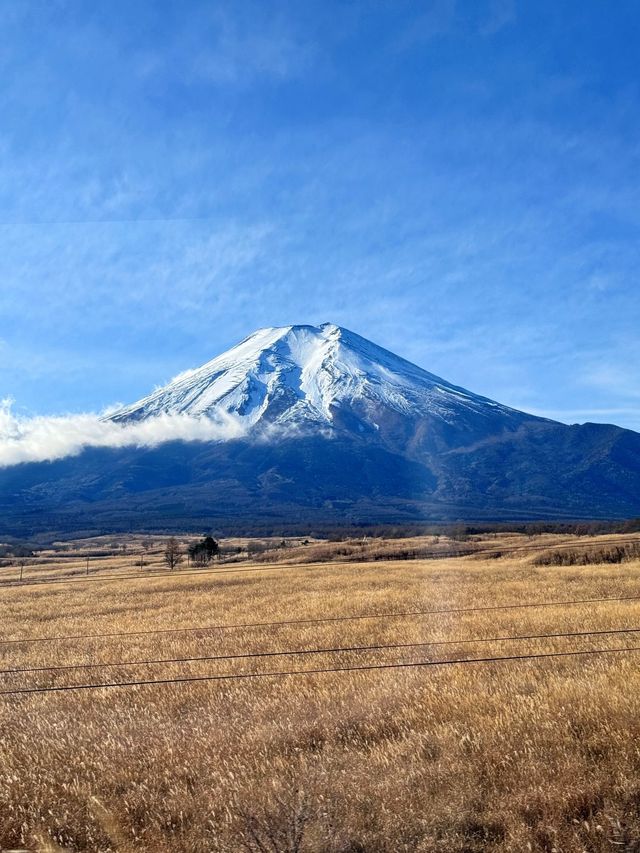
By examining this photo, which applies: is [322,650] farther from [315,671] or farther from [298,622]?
[298,622]

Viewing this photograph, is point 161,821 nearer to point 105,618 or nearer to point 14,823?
point 14,823

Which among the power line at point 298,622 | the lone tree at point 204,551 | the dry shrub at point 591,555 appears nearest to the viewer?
the power line at point 298,622

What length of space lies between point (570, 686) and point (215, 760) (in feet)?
16.6

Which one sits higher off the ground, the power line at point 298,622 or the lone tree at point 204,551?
the power line at point 298,622

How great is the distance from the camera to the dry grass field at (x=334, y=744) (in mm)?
6078

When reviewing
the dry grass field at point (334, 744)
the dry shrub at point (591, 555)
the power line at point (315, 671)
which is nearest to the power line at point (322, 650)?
the dry grass field at point (334, 744)

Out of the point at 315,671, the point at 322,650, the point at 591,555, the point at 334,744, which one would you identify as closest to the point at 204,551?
the point at 591,555

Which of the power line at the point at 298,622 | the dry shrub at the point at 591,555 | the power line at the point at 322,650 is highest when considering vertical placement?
the power line at the point at 322,650

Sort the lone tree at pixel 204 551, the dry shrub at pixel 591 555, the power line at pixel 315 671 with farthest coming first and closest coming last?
the lone tree at pixel 204 551 → the dry shrub at pixel 591 555 → the power line at pixel 315 671

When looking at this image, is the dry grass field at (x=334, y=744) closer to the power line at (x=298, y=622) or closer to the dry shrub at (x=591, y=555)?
the power line at (x=298, y=622)

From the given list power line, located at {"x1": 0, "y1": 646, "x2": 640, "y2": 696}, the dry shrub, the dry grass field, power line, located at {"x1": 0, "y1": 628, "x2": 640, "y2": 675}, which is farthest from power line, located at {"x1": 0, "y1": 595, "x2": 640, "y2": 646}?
the dry shrub

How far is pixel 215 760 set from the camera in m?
7.75

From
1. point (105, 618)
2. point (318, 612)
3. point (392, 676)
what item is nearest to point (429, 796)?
point (392, 676)

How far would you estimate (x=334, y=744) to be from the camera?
8117 mm
